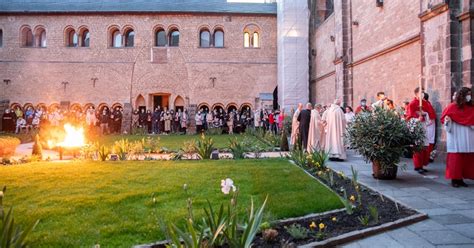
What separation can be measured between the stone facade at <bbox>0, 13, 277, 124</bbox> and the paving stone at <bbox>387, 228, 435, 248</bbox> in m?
24.0

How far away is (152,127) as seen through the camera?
86.2 feet

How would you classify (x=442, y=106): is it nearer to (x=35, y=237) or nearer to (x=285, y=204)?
(x=285, y=204)

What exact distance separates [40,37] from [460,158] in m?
30.6

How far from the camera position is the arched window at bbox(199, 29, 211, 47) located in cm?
2883

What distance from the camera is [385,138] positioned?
7332mm

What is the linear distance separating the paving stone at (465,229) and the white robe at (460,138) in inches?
110

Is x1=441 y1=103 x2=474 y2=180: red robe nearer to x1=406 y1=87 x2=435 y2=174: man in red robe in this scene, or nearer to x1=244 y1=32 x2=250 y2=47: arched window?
x1=406 y1=87 x2=435 y2=174: man in red robe

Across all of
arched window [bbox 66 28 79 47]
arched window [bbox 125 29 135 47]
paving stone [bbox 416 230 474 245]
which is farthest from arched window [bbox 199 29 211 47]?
paving stone [bbox 416 230 474 245]

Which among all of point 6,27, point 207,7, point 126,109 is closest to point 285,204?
point 126,109

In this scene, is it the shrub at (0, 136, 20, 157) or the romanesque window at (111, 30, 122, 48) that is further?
the romanesque window at (111, 30, 122, 48)

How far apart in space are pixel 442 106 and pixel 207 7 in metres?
22.0

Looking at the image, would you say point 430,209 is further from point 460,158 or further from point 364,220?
point 460,158

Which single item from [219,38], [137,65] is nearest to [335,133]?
[219,38]

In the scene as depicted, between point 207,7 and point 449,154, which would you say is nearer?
point 449,154
